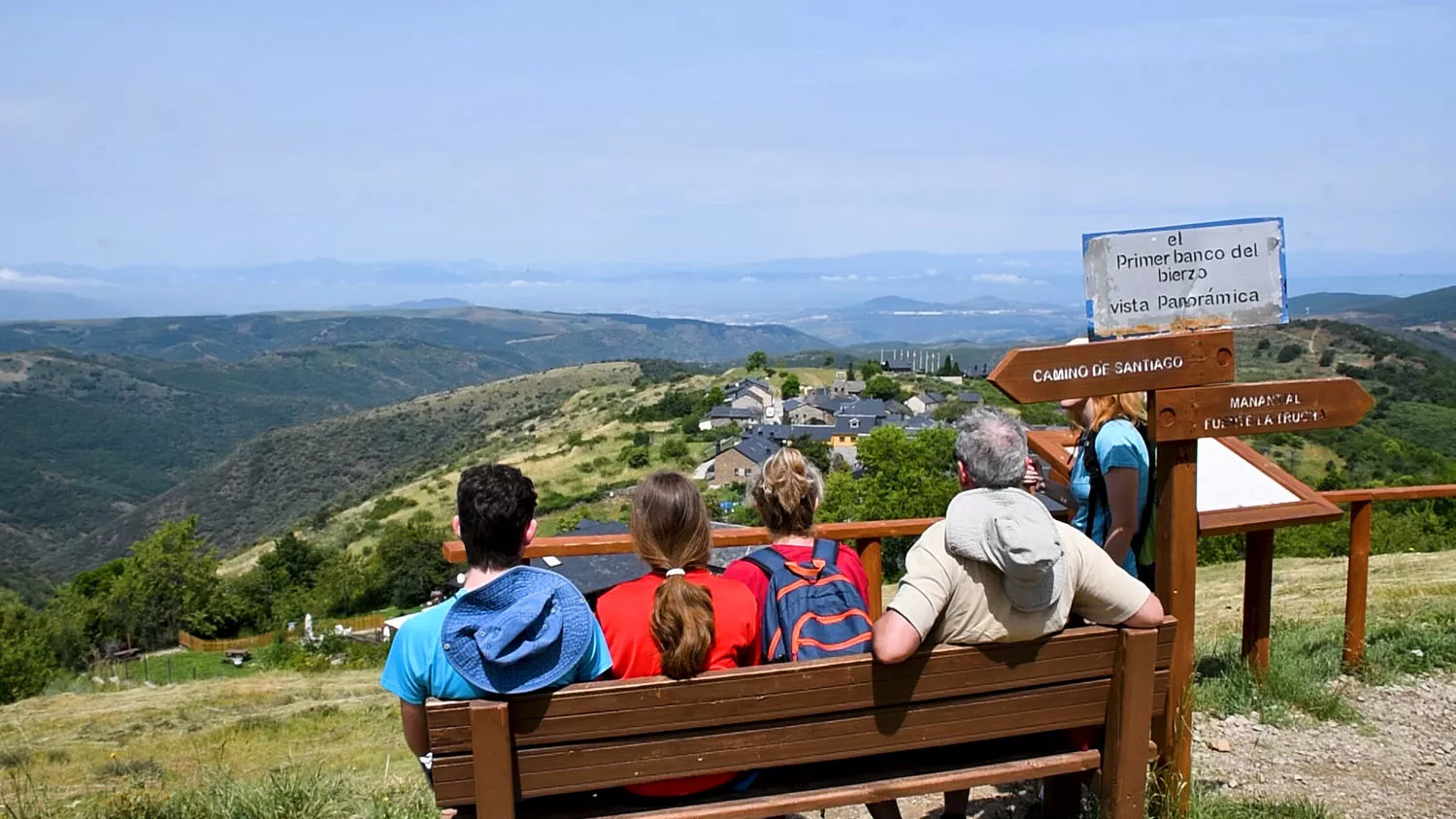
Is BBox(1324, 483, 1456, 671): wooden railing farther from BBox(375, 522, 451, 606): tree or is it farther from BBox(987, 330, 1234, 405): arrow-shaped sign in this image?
BBox(375, 522, 451, 606): tree

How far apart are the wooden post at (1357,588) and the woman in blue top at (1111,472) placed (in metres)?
2.47

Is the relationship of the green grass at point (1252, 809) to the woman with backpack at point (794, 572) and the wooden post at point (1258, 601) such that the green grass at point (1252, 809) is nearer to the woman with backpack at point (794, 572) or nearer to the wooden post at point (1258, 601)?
the wooden post at point (1258, 601)

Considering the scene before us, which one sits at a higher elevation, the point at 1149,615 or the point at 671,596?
the point at 671,596

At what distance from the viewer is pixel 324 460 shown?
138 metres

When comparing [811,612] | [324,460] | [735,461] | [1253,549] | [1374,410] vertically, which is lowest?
[324,460]

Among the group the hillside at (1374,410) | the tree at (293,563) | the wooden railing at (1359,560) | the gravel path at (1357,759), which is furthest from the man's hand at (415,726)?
the tree at (293,563)

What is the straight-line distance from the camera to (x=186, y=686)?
18.5 metres

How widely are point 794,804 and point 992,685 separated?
2.14 ft

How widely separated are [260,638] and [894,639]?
56.7m

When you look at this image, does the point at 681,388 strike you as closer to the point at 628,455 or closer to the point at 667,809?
the point at 628,455

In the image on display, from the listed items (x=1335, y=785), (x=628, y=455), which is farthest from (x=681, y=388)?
(x=1335, y=785)

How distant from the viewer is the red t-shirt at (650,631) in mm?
2822

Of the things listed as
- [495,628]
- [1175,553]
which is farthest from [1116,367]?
[495,628]

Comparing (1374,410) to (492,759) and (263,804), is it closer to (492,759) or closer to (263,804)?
(263,804)
